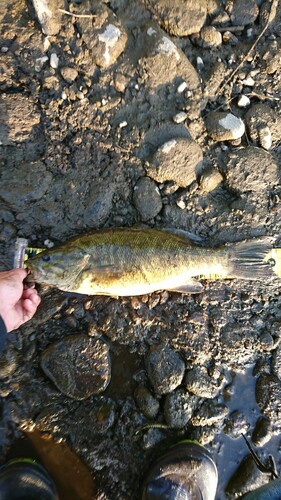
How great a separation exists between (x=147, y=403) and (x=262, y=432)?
1.14 meters

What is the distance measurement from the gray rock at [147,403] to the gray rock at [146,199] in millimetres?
1619

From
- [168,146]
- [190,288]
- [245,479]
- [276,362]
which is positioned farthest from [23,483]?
[168,146]

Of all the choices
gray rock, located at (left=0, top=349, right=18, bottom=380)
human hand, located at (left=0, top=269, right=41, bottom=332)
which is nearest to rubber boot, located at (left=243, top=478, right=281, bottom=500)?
gray rock, located at (left=0, top=349, right=18, bottom=380)

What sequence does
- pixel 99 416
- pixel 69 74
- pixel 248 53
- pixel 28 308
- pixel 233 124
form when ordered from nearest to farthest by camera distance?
1. pixel 28 308
2. pixel 99 416
3. pixel 69 74
4. pixel 233 124
5. pixel 248 53

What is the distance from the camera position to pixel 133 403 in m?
3.78

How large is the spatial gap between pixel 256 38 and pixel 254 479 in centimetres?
422

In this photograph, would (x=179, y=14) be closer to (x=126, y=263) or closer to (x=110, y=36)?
(x=110, y=36)

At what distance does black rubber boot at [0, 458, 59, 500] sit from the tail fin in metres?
2.47

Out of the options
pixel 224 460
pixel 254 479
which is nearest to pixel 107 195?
pixel 224 460

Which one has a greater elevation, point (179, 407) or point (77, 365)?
point (77, 365)

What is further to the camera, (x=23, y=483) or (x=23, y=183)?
(x=23, y=183)

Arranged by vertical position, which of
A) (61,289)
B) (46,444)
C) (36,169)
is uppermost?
(36,169)

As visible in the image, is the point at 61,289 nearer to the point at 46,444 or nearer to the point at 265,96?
the point at 46,444

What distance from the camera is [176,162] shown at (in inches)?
151
